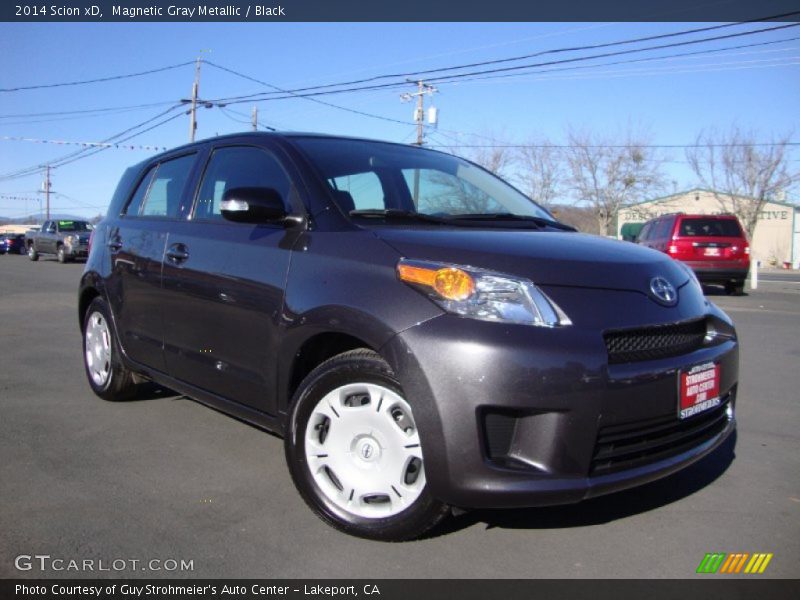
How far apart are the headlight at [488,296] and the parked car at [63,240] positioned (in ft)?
88.5

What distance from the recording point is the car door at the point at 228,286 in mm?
3234

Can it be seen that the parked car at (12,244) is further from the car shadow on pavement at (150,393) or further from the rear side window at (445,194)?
the rear side window at (445,194)

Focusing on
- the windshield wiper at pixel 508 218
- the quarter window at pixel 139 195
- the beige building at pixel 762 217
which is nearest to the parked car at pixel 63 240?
the quarter window at pixel 139 195

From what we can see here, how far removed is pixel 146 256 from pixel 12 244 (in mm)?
41709

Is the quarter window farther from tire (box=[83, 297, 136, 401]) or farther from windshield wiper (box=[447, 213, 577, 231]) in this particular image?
windshield wiper (box=[447, 213, 577, 231])

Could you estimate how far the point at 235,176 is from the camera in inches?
152

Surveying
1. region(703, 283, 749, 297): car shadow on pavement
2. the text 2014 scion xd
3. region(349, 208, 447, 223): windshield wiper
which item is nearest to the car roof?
the text 2014 scion xd

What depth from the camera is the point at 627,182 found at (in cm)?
4762

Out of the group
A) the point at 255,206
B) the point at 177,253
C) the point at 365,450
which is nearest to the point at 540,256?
the point at 365,450

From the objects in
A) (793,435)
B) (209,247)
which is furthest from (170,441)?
(793,435)

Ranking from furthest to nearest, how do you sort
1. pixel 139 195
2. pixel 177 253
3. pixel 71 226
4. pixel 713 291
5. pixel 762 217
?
pixel 762 217
pixel 71 226
pixel 713 291
pixel 139 195
pixel 177 253

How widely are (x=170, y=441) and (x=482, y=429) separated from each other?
7.91 feet

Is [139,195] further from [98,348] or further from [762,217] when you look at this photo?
[762,217]

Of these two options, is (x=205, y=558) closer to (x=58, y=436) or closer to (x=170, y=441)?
(x=170, y=441)
